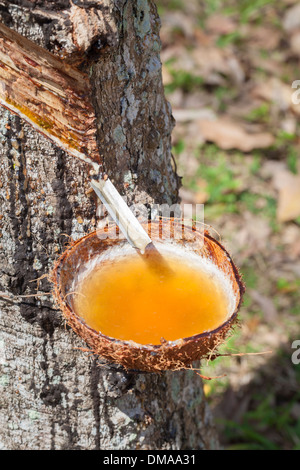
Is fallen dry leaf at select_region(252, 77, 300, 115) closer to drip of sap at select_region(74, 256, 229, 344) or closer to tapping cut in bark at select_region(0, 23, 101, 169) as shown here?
drip of sap at select_region(74, 256, 229, 344)

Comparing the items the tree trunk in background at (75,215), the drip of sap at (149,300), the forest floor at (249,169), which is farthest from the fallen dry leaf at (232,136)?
the drip of sap at (149,300)

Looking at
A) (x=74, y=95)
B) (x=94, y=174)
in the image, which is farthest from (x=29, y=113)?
(x=94, y=174)

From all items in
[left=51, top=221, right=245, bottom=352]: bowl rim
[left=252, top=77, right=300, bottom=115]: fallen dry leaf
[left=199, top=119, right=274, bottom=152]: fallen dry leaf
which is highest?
[left=252, top=77, right=300, bottom=115]: fallen dry leaf

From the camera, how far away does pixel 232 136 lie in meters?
4.07

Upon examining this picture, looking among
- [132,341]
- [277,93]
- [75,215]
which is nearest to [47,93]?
[75,215]

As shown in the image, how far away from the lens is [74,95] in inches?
54.4

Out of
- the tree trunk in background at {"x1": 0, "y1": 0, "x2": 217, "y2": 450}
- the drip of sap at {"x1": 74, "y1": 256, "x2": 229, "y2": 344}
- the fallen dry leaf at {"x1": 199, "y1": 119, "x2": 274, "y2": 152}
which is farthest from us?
the fallen dry leaf at {"x1": 199, "y1": 119, "x2": 274, "y2": 152}

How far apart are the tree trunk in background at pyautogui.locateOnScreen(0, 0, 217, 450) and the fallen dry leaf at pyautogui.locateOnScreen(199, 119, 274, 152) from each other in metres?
2.22

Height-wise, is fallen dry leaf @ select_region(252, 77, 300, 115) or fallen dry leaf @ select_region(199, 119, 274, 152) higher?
fallen dry leaf @ select_region(252, 77, 300, 115)

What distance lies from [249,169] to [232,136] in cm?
34

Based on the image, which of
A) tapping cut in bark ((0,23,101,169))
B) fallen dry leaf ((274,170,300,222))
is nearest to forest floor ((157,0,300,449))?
fallen dry leaf ((274,170,300,222))

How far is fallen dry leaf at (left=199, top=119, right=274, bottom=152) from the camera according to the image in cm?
402

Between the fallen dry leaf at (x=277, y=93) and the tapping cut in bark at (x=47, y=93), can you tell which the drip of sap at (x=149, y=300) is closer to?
the tapping cut in bark at (x=47, y=93)

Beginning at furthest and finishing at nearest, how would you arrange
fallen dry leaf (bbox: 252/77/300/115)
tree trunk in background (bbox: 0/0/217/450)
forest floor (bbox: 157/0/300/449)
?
fallen dry leaf (bbox: 252/77/300/115), forest floor (bbox: 157/0/300/449), tree trunk in background (bbox: 0/0/217/450)
